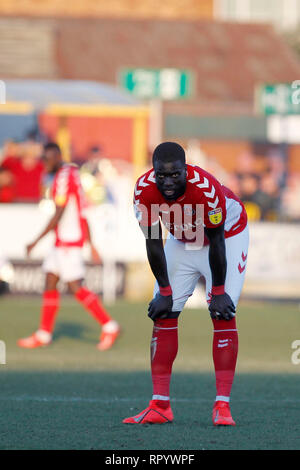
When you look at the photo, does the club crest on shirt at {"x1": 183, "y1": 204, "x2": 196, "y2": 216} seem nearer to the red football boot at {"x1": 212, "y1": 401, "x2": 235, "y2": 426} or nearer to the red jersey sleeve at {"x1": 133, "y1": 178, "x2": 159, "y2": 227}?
the red jersey sleeve at {"x1": 133, "y1": 178, "x2": 159, "y2": 227}

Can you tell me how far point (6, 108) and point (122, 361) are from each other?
7.82 meters

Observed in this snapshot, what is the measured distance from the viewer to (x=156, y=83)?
17.5 meters

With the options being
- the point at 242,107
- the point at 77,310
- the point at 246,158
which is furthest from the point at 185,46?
the point at 77,310

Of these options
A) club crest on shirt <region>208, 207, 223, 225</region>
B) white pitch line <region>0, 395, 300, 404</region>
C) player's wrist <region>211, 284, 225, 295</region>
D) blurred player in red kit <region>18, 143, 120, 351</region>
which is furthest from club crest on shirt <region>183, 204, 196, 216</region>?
blurred player in red kit <region>18, 143, 120, 351</region>

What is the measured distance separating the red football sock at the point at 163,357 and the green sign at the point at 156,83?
37.2 ft

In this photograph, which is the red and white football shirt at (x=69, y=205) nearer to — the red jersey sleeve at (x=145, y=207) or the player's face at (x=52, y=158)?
the player's face at (x=52, y=158)

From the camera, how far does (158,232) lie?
243 inches

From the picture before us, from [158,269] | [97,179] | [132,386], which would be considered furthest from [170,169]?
[97,179]

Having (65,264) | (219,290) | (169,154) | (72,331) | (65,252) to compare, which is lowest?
(72,331)

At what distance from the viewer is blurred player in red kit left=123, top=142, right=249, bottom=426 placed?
6031 mm

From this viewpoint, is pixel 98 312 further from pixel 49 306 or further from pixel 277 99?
pixel 277 99

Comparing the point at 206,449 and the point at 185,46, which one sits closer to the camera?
the point at 206,449

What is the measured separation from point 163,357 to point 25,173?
34.4 ft
